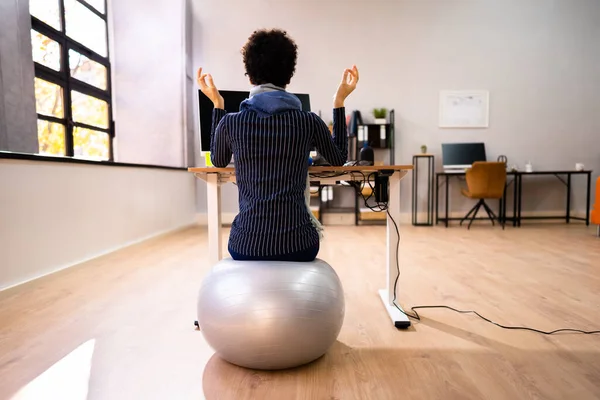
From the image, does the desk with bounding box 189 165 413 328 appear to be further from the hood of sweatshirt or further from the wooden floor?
the hood of sweatshirt

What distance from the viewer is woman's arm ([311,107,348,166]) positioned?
132 cm

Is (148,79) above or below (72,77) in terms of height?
above

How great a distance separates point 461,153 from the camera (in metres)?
5.20

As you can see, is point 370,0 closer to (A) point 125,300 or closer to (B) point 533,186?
(B) point 533,186

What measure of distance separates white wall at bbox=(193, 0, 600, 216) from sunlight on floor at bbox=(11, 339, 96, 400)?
4.14 meters

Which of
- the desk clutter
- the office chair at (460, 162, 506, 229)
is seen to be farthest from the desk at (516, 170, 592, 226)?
the office chair at (460, 162, 506, 229)

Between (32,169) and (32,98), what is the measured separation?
1.96 ft

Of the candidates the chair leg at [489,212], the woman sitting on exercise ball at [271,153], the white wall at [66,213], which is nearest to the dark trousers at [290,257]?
the woman sitting on exercise ball at [271,153]

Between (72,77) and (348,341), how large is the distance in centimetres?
367

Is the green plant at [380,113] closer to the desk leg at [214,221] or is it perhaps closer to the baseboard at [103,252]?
the baseboard at [103,252]

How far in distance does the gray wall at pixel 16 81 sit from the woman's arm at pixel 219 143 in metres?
1.68

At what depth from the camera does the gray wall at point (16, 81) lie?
2.30 metres

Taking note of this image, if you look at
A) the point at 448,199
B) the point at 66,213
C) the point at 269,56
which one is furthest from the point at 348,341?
the point at 448,199

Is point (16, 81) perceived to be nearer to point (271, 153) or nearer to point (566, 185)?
point (271, 153)
